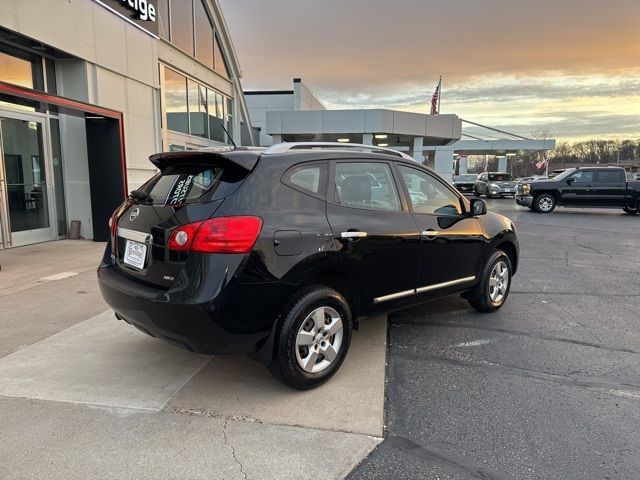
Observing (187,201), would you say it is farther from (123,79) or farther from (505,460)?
(123,79)

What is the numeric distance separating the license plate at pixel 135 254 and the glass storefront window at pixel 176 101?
10240 mm

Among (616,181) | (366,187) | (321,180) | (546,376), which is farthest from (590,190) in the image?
(321,180)

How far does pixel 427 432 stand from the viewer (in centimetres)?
291

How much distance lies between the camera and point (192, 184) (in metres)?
3.29

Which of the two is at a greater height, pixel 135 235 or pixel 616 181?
pixel 616 181

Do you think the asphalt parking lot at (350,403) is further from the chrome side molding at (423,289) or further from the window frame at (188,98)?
the window frame at (188,98)

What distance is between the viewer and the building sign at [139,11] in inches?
389

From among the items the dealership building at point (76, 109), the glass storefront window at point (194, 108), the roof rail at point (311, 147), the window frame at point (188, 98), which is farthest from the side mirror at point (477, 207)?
the window frame at point (188, 98)

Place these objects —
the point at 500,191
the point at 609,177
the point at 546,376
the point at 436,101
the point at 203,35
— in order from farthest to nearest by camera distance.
→ the point at 436,101
the point at 500,191
the point at 609,177
the point at 203,35
the point at 546,376

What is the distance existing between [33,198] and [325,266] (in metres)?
8.22

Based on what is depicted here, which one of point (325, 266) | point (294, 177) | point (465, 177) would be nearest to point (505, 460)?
point (325, 266)

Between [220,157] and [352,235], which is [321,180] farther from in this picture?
[220,157]

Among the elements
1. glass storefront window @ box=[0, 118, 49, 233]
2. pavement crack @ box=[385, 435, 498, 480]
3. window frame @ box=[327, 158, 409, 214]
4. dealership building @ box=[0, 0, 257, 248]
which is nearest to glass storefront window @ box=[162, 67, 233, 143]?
dealership building @ box=[0, 0, 257, 248]

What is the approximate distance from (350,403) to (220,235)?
149cm
